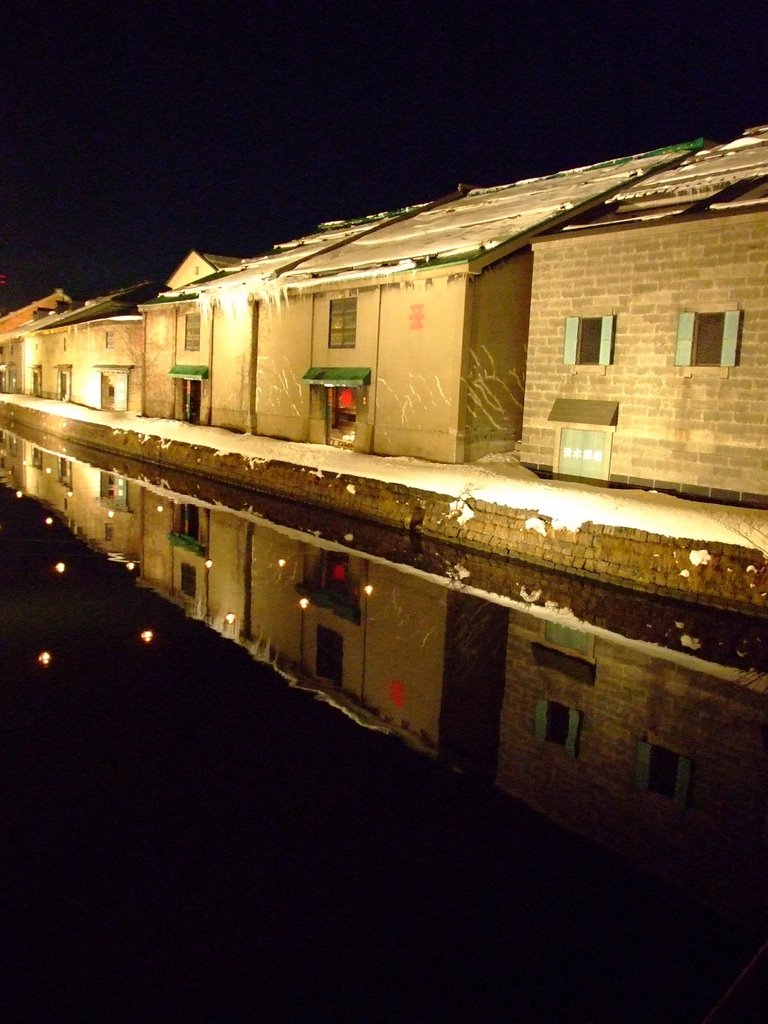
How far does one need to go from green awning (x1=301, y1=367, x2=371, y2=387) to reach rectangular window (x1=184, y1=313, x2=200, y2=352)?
8961 millimetres

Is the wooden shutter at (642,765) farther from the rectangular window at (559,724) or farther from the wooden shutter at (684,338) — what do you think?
the wooden shutter at (684,338)

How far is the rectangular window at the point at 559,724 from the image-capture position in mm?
7801

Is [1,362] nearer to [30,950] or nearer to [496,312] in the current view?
[496,312]

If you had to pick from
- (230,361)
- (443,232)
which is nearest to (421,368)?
(443,232)

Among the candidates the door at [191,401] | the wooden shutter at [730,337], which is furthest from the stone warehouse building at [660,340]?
the door at [191,401]

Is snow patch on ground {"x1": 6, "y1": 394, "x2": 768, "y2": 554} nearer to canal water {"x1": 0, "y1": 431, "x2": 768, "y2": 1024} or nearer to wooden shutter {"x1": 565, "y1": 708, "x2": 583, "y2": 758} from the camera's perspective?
canal water {"x1": 0, "y1": 431, "x2": 768, "y2": 1024}

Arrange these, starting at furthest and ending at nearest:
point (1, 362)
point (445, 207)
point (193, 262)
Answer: point (1, 362) < point (193, 262) < point (445, 207)

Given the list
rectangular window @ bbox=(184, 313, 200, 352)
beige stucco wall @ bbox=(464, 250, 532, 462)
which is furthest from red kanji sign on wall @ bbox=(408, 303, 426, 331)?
rectangular window @ bbox=(184, 313, 200, 352)

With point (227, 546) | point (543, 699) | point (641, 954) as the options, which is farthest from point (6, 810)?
point (227, 546)

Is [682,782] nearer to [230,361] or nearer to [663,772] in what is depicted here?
[663,772]

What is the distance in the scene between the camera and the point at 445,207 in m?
29.0

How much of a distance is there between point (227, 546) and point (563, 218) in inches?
446

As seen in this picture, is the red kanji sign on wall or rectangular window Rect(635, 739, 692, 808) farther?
the red kanji sign on wall

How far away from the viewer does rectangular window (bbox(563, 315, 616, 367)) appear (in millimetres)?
16641
